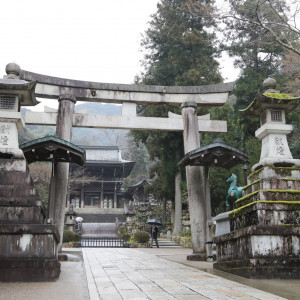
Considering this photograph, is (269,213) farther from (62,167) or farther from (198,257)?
(62,167)

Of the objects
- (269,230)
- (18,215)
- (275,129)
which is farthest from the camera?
(275,129)

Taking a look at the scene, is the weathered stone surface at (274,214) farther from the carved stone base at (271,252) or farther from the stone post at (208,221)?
the stone post at (208,221)

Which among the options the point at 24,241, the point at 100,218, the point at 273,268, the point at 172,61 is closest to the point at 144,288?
the point at 24,241

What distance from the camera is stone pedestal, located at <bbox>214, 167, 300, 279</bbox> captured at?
6.44 meters

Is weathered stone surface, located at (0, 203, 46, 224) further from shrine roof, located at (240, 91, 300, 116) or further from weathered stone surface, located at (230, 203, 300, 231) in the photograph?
shrine roof, located at (240, 91, 300, 116)

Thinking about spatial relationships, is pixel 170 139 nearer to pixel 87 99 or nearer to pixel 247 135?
pixel 247 135

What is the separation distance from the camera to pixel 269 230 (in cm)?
648

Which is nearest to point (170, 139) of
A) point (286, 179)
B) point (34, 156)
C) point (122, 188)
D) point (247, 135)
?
point (247, 135)

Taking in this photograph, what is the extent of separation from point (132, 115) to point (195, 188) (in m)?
3.26

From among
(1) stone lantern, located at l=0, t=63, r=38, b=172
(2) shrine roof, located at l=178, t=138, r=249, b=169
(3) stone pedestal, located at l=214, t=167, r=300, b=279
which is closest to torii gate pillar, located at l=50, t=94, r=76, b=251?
(1) stone lantern, located at l=0, t=63, r=38, b=172

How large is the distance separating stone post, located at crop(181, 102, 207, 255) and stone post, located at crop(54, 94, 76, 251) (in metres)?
3.83

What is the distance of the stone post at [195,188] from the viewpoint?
38.5ft

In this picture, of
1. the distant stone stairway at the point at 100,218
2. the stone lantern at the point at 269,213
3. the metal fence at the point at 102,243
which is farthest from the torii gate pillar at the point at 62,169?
the distant stone stairway at the point at 100,218

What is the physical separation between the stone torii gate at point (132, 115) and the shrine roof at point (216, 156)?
1.04 m
